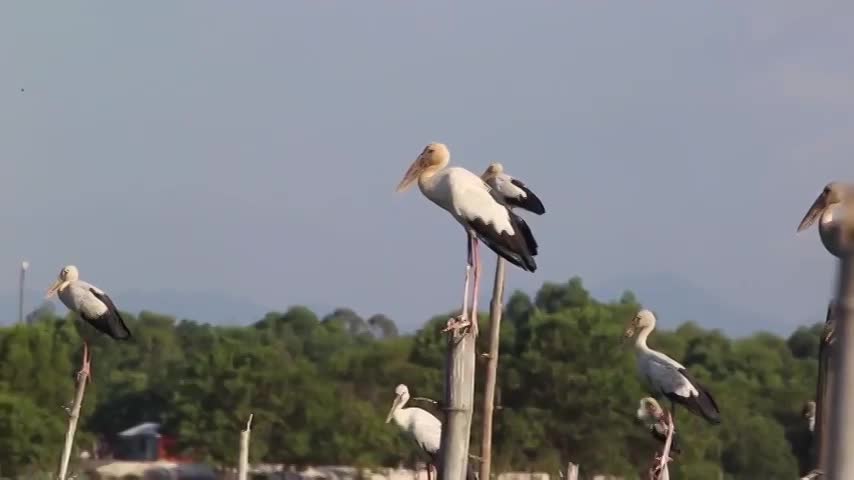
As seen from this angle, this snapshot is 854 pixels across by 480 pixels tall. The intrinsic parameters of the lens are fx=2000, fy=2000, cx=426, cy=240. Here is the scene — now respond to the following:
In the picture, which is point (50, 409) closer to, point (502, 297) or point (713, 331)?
point (713, 331)

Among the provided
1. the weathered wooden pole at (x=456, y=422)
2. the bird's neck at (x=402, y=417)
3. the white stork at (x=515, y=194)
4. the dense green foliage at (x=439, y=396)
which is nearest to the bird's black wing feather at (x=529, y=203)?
the white stork at (x=515, y=194)

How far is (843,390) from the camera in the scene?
9.44 ft

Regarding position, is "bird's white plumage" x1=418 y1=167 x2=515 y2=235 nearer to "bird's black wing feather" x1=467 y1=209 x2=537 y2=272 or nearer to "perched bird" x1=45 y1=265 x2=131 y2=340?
"bird's black wing feather" x1=467 y1=209 x2=537 y2=272

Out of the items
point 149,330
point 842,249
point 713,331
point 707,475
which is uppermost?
point 149,330

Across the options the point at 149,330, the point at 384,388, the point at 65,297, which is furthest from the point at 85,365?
the point at 149,330

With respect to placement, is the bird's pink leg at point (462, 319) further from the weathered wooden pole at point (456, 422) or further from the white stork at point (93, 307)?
the white stork at point (93, 307)

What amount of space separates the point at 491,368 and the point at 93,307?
6.32 metres

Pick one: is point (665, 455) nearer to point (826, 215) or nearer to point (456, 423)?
point (826, 215)

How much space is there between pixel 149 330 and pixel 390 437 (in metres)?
54.6

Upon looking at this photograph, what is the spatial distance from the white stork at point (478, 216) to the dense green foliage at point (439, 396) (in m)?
21.9

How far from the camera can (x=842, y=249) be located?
2846mm

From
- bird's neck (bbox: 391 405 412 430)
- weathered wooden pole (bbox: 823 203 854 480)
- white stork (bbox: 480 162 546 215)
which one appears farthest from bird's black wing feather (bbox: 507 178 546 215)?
weathered wooden pole (bbox: 823 203 854 480)

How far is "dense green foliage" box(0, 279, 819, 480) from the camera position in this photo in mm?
41938

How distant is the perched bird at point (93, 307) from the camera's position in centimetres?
1673
